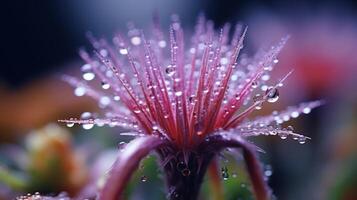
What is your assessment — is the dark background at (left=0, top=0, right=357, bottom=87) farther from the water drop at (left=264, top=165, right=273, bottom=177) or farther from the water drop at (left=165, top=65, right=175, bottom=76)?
the water drop at (left=165, top=65, right=175, bottom=76)

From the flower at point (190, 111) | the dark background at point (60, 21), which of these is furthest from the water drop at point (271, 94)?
the dark background at point (60, 21)

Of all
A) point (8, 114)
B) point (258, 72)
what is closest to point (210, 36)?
point (258, 72)

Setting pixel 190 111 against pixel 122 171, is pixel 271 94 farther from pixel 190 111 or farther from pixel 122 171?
pixel 122 171

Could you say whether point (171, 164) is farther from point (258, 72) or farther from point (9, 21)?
point (9, 21)

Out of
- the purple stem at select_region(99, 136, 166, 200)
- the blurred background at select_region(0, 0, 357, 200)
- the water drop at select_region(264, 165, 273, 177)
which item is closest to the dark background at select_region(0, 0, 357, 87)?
the blurred background at select_region(0, 0, 357, 200)

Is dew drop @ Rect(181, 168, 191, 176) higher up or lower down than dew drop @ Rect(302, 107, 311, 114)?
lower down

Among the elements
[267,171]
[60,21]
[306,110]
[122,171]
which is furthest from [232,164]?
[60,21]

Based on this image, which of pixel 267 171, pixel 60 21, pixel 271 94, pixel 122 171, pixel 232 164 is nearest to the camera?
pixel 122 171

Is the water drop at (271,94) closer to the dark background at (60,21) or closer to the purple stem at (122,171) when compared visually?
the purple stem at (122,171)
